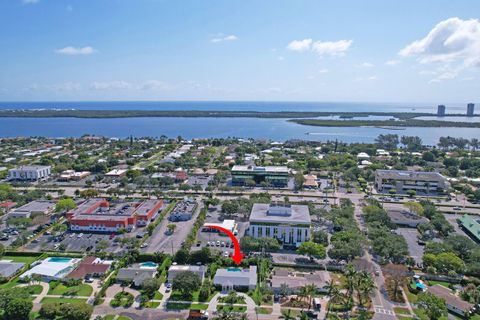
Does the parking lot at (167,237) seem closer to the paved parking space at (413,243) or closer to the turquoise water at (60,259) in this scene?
the turquoise water at (60,259)

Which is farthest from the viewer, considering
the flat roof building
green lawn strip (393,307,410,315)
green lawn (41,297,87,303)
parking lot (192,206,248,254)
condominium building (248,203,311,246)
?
condominium building (248,203,311,246)

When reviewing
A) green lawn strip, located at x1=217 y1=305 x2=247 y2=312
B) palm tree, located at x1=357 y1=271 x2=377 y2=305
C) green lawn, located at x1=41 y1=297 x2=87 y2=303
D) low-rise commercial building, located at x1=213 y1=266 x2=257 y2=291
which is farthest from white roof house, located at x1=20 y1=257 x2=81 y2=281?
palm tree, located at x1=357 y1=271 x2=377 y2=305

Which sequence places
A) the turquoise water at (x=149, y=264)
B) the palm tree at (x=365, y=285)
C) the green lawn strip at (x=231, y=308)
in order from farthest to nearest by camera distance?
the turquoise water at (x=149, y=264)
the green lawn strip at (x=231, y=308)
the palm tree at (x=365, y=285)

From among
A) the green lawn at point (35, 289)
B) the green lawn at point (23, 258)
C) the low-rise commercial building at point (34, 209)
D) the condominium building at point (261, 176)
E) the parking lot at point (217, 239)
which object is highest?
the condominium building at point (261, 176)

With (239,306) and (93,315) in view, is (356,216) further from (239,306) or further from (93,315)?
(93,315)

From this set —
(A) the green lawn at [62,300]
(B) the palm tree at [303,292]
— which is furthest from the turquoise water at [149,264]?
(B) the palm tree at [303,292]

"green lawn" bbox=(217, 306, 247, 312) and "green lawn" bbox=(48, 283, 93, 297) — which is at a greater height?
"green lawn" bbox=(217, 306, 247, 312)

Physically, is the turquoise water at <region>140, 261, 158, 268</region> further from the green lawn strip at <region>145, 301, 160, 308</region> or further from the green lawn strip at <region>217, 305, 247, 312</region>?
the green lawn strip at <region>217, 305, 247, 312</region>
